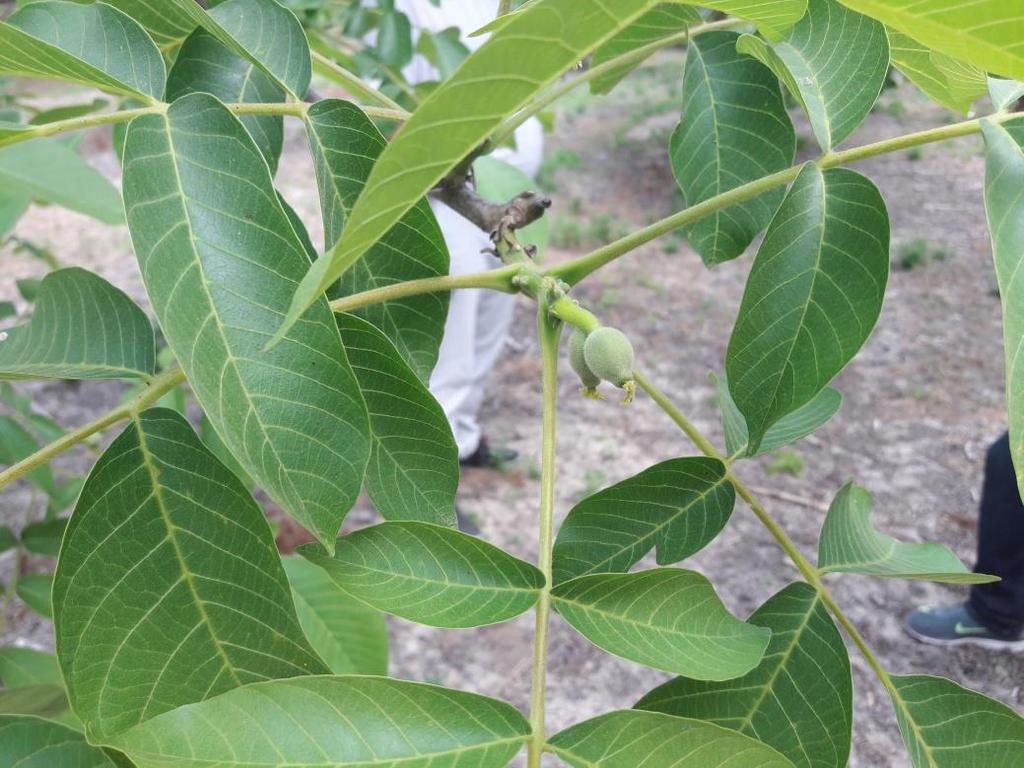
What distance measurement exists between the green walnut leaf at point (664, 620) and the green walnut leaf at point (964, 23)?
1.01ft

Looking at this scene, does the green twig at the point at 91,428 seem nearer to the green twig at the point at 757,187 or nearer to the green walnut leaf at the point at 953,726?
the green twig at the point at 757,187

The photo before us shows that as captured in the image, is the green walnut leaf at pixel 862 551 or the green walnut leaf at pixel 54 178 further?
the green walnut leaf at pixel 54 178

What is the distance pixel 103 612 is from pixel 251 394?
152mm

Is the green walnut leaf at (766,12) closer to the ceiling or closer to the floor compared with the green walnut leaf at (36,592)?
closer to the ceiling

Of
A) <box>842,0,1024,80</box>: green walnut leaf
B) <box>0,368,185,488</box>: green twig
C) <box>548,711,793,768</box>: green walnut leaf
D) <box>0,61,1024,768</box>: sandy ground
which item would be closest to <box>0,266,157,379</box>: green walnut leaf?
<box>0,368,185,488</box>: green twig

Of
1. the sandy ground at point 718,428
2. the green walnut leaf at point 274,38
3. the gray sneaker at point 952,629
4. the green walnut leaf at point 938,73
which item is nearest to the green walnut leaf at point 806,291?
the green walnut leaf at point 938,73

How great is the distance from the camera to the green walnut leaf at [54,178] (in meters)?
0.87

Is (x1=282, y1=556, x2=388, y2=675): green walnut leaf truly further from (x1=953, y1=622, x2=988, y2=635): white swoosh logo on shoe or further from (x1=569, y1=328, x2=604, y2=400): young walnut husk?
(x1=953, y1=622, x2=988, y2=635): white swoosh logo on shoe

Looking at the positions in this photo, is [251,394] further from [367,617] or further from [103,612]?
[367,617]

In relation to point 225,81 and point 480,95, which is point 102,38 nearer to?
point 225,81

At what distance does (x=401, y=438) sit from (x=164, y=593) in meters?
0.18

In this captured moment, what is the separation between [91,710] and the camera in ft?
1.60

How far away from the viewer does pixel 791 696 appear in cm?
60

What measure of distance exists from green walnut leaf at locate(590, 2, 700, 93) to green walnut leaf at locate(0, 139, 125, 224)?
49 centimetres
